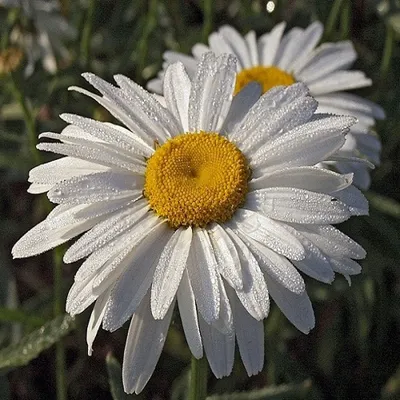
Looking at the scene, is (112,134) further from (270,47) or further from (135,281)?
(270,47)

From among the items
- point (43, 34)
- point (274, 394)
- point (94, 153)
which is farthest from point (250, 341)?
point (43, 34)

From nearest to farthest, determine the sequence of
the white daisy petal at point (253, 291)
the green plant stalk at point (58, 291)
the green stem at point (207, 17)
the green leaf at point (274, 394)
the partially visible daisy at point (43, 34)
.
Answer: the white daisy petal at point (253, 291) → the green leaf at point (274, 394) → the green plant stalk at point (58, 291) → the green stem at point (207, 17) → the partially visible daisy at point (43, 34)

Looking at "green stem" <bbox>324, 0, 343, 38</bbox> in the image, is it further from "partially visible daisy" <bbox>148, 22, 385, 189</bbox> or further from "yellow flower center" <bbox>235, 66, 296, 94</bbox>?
"yellow flower center" <bbox>235, 66, 296, 94</bbox>

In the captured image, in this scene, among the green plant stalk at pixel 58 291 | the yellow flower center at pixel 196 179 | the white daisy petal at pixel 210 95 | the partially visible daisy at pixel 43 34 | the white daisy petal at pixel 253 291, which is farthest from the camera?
the partially visible daisy at pixel 43 34

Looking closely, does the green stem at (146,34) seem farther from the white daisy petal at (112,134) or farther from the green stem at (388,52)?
the white daisy petal at (112,134)

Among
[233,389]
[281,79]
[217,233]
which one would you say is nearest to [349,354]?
[233,389]

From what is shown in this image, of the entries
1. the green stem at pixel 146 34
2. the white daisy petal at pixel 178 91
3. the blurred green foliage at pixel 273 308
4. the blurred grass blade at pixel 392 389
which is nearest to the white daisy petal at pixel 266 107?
the white daisy petal at pixel 178 91

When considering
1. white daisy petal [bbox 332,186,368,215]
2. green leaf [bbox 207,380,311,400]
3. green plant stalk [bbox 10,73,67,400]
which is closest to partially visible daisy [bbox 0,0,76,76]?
green plant stalk [bbox 10,73,67,400]
